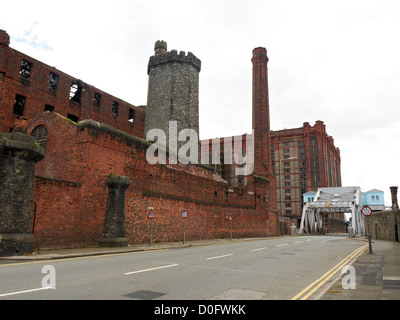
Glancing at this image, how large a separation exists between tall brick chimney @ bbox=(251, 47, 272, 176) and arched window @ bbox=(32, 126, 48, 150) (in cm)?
2985

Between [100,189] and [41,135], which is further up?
[41,135]

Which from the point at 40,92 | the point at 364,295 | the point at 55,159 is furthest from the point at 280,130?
the point at 364,295

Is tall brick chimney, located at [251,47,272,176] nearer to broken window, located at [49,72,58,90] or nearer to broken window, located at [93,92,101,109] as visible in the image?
broken window, located at [93,92,101,109]

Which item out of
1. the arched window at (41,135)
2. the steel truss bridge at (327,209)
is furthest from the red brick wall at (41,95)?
the steel truss bridge at (327,209)

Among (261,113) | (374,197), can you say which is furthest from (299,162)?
(261,113)

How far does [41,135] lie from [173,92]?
603 inches

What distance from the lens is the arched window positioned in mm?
18547

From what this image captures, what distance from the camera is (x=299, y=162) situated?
8638 centimetres

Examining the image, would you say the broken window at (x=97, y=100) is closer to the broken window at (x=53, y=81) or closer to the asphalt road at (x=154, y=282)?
the broken window at (x=53, y=81)

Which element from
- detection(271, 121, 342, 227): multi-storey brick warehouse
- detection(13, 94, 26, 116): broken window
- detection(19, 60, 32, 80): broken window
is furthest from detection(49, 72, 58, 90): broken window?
detection(271, 121, 342, 227): multi-storey brick warehouse

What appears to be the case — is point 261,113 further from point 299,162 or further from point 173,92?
point 299,162

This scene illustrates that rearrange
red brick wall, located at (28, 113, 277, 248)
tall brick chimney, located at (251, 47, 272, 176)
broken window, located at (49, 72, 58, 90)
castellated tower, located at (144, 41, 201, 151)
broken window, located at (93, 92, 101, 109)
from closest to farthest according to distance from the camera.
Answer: red brick wall, located at (28, 113, 277, 248), broken window, located at (49, 72, 58, 90), castellated tower, located at (144, 41, 201, 151), broken window, located at (93, 92, 101, 109), tall brick chimney, located at (251, 47, 272, 176)

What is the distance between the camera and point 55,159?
58.8 ft
